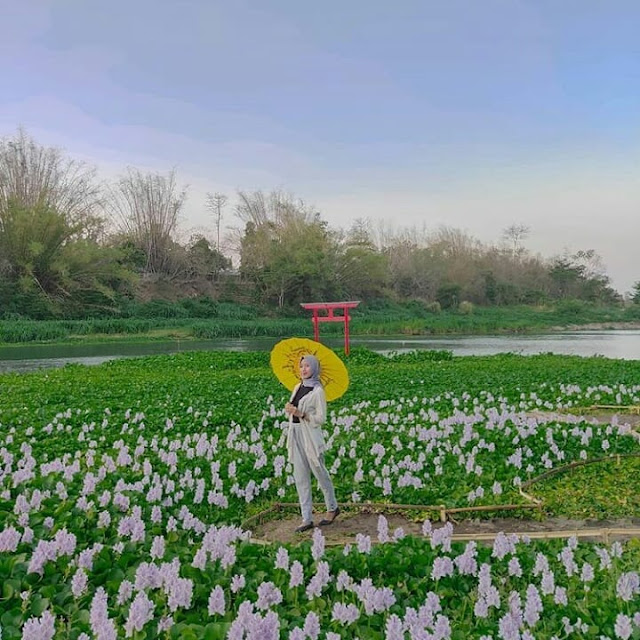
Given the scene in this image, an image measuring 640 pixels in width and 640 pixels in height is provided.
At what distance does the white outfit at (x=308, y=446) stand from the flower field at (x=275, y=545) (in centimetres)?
62

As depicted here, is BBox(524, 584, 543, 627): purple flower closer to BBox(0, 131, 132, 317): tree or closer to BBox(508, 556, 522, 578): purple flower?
BBox(508, 556, 522, 578): purple flower

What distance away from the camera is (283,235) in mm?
50031

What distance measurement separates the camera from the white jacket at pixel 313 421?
15.9 feet

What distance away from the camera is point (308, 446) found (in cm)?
490

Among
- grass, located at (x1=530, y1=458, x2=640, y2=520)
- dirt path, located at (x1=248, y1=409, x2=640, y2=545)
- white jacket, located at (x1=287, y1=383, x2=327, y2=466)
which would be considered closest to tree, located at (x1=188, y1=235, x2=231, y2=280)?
grass, located at (x1=530, y1=458, x2=640, y2=520)

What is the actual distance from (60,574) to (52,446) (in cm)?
399

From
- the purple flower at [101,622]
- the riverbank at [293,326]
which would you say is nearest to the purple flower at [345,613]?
the purple flower at [101,622]

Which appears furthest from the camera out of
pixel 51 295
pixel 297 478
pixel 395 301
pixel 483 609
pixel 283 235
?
pixel 395 301

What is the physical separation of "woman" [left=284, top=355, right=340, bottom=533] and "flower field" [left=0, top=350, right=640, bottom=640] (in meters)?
0.60

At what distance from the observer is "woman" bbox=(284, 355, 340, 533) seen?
15.9 feet

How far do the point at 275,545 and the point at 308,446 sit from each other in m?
0.94

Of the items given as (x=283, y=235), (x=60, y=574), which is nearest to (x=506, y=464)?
(x=60, y=574)

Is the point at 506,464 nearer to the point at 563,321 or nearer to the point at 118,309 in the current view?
the point at 118,309

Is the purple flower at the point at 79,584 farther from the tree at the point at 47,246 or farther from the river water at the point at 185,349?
the tree at the point at 47,246
